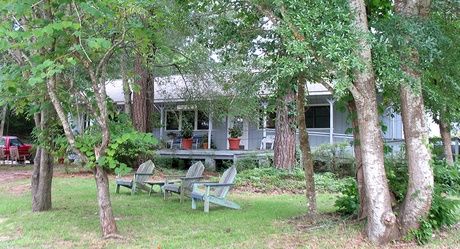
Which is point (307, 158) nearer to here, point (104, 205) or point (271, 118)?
point (104, 205)

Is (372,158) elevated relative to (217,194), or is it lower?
Answer: elevated

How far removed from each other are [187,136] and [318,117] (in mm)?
6232

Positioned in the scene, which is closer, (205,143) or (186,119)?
(205,143)

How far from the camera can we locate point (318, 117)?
22.2m

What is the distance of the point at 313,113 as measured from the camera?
22344mm

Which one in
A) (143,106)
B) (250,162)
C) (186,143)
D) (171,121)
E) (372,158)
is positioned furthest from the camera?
(171,121)

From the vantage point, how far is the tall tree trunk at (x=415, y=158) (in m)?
6.27

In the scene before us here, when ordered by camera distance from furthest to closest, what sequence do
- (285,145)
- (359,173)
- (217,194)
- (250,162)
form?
(250,162) < (285,145) < (217,194) < (359,173)

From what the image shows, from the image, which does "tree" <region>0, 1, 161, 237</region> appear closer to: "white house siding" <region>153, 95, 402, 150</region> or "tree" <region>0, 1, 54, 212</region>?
"tree" <region>0, 1, 54, 212</region>

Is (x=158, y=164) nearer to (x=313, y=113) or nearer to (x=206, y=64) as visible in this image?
(x=206, y=64)

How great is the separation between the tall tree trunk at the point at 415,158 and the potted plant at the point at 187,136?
16903 mm

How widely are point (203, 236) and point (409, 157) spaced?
3.03 m

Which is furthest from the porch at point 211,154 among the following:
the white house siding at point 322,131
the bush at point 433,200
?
the bush at point 433,200

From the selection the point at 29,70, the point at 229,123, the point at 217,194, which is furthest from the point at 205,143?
the point at 29,70
